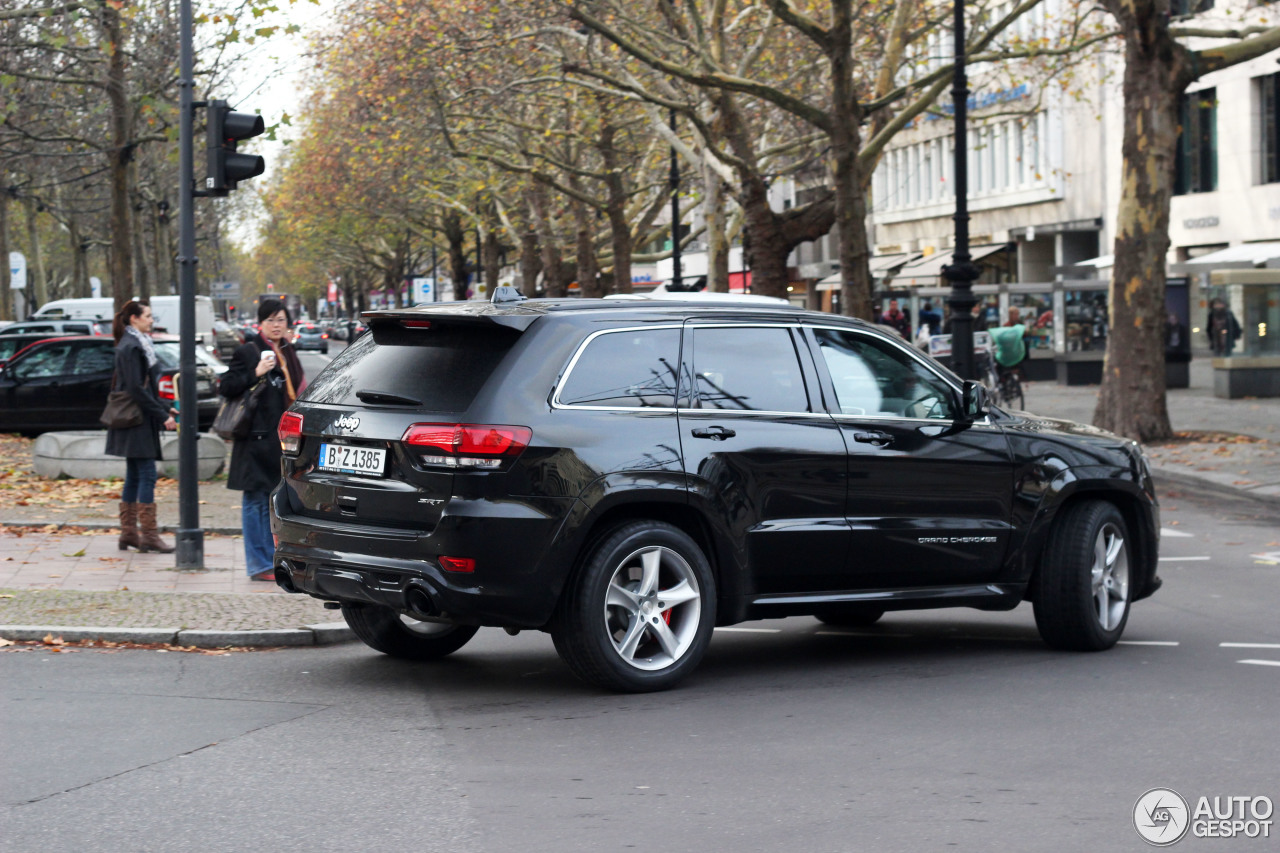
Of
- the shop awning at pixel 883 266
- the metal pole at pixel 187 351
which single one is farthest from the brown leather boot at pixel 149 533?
the shop awning at pixel 883 266

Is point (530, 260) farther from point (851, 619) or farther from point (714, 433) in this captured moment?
point (714, 433)

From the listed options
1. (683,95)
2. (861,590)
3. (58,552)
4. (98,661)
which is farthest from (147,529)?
(683,95)

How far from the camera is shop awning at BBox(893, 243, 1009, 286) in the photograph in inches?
2315

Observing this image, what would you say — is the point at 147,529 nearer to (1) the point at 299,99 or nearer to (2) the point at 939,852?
(2) the point at 939,852

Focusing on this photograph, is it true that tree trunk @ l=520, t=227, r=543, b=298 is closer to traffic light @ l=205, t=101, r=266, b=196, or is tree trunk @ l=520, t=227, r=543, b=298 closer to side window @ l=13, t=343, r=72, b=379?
side window @ l=13, t=343, r=72, b=379

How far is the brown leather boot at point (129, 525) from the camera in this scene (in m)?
12.1

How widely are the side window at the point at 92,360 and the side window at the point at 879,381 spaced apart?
780 inches

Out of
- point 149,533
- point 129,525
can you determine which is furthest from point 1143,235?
point 129,525

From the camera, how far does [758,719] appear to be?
659 centimetres

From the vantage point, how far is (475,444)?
6.55 meters

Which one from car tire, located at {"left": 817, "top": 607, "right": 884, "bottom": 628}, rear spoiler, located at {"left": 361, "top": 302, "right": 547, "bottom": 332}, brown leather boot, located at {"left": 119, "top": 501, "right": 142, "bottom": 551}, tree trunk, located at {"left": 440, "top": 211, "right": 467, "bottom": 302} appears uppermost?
tree trunk, located at {"left": 440, "top": 211, "right": 467, "bottom": 302}

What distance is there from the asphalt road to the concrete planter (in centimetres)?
984

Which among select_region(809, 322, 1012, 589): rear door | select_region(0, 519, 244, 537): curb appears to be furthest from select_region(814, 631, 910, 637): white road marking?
select_region(0, 519, 244, 537): curb

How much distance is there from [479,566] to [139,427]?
594cm
